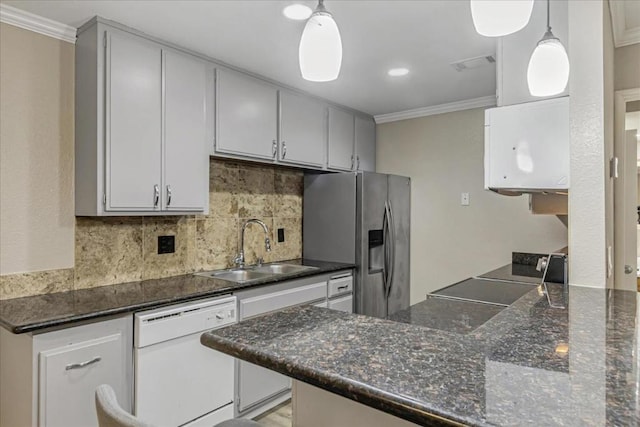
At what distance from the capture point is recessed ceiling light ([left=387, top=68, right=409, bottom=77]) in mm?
2828

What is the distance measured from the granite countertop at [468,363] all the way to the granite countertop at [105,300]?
3.97 ft

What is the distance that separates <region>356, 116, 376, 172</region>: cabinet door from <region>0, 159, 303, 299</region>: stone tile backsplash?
0.68 metres

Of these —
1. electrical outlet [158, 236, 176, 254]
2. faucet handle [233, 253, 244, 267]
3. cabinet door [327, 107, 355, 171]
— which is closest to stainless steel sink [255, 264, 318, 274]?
faucet handle [233, 253, 244, 267]

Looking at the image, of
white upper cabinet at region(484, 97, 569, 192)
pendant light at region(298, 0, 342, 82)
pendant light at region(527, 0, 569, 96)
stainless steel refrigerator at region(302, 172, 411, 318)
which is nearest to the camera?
pendant light at region(298, 0, 342, 82)

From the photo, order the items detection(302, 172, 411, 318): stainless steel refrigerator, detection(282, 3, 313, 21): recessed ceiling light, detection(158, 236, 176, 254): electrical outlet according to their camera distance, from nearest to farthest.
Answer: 1. detection(282, 3, 313, 21): recessed ceiling light
2. detection(158, 236, 176, 254): electrical outlet
3. detection(302, 172, 411, 318): stainless steel refrigerator

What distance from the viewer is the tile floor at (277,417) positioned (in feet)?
8.38

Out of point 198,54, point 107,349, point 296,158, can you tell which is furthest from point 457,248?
point 107,349

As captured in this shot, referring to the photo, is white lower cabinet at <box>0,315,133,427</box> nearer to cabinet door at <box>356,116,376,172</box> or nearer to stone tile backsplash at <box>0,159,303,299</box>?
stone tile backsplash at <box>0,159,303,299</box>

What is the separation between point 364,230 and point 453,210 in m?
1.01

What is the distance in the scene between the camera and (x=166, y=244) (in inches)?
106

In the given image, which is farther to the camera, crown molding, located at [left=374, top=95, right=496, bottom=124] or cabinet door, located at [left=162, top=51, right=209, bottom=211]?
crown molding, located at [left=374, top=95, right=496, bottom=124]

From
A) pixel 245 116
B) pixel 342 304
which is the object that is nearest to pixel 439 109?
pixel 245 116

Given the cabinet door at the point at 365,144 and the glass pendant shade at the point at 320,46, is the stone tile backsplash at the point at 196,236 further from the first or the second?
the glass pendant shade at the point at 320,46

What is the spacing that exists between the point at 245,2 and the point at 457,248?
110 inches
